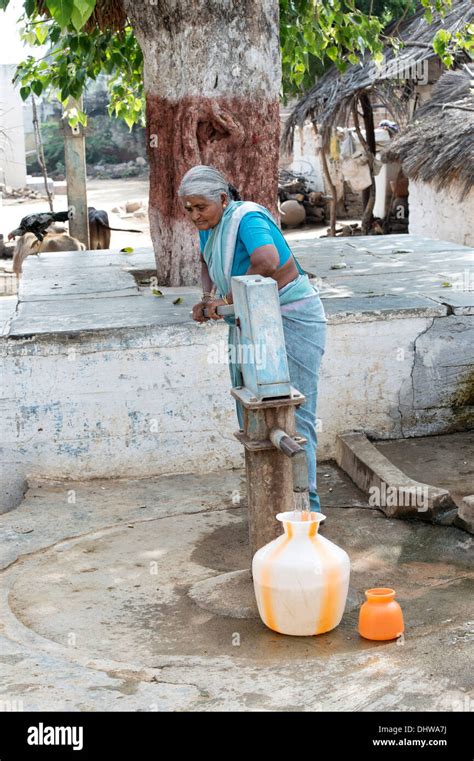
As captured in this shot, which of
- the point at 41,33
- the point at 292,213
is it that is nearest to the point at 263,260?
the point at 41,33

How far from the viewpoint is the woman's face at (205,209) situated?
12.7 feet

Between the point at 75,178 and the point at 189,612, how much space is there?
7.94 metres

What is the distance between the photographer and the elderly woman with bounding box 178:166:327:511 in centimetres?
386

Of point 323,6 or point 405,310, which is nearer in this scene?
point 405,310

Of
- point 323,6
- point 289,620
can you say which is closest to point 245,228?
point 289,620

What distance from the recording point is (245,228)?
3863 mm

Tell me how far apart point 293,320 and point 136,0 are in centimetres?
335

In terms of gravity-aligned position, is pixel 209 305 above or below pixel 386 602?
above

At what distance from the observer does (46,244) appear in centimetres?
1055

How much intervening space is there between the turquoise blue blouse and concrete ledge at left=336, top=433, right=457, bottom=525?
1520 millimetres

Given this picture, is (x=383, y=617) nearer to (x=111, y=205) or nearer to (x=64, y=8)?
(x=64, y=8)

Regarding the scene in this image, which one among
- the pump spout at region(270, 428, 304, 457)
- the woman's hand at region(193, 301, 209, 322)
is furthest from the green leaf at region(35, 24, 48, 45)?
the pump spout at region(270, 428, 304, 457)
